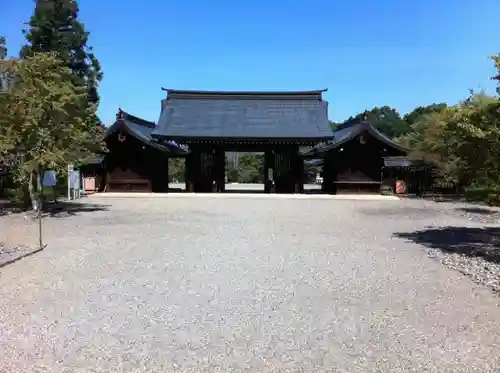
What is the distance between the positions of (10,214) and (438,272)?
12.6 metres

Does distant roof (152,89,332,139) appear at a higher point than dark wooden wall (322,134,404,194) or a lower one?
higher

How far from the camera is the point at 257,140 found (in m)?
25.5

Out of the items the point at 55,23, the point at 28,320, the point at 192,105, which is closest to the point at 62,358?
the point at 28,320

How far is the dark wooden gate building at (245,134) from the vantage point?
2558cm

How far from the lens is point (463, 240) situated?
10.4m

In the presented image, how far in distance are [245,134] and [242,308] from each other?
20.9 m

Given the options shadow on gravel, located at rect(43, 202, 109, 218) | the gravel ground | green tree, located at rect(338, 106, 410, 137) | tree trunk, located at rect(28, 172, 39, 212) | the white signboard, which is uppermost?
green tree, located at rect(338, 106, 410, 137)

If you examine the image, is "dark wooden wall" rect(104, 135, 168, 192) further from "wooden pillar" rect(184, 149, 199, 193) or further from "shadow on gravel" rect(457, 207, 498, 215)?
"shadow on gravel" rect(457, 207, 498, 215)

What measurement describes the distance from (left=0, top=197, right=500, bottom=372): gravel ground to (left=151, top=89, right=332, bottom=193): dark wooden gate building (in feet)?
52.2

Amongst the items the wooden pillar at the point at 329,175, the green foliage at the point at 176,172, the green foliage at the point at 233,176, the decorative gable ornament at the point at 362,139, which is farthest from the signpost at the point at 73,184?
the green foliage at the point at 233,176

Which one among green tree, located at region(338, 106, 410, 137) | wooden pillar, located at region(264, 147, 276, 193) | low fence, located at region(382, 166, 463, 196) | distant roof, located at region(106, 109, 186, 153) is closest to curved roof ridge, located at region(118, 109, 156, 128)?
distant roof, located at region(106, 109, 186, 153)

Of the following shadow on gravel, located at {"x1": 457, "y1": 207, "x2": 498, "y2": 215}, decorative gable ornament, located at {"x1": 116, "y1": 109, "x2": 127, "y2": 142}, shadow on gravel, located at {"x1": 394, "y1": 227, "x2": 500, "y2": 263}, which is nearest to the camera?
shadow on gravel, located at {"x1": 394, "y1": 227, "x2": 500, "y2": 263}

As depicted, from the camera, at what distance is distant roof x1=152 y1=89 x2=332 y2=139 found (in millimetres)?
25781

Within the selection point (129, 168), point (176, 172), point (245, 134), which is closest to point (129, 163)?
point (129, 168)
